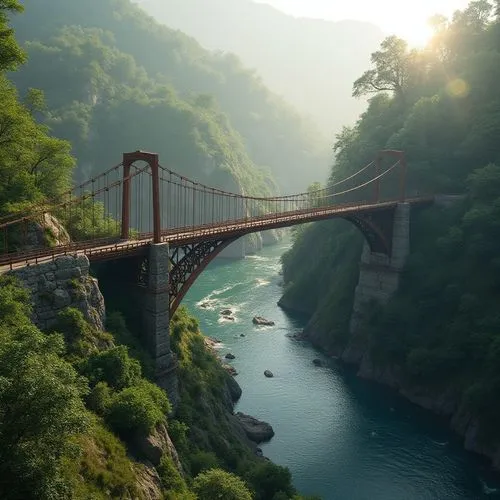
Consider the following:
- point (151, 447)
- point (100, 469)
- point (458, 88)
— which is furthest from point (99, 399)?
point (458, 88)

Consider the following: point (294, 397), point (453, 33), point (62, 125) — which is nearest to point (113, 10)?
point (62, 125)

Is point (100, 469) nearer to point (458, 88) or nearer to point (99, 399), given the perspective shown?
point (99, 399)

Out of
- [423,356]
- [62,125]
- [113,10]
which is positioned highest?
[113,10]

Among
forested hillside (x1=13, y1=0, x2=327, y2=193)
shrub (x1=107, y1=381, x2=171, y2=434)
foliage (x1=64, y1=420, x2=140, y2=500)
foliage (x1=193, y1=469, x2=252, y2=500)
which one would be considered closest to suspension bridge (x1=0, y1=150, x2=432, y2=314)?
shrub (x1=107, y1=381, x2=171, y2=434)

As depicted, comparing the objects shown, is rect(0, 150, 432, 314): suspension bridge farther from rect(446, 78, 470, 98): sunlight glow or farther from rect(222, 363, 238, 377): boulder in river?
rect(222, 363, 238, 377): boulder in river

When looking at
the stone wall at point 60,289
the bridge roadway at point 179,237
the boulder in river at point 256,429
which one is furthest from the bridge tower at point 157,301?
the boulder in river at point 256,429

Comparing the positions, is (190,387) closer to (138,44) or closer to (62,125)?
Result: (62,125)

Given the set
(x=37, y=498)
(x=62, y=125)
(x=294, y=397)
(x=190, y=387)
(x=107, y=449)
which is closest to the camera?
(x=37, y=498)
